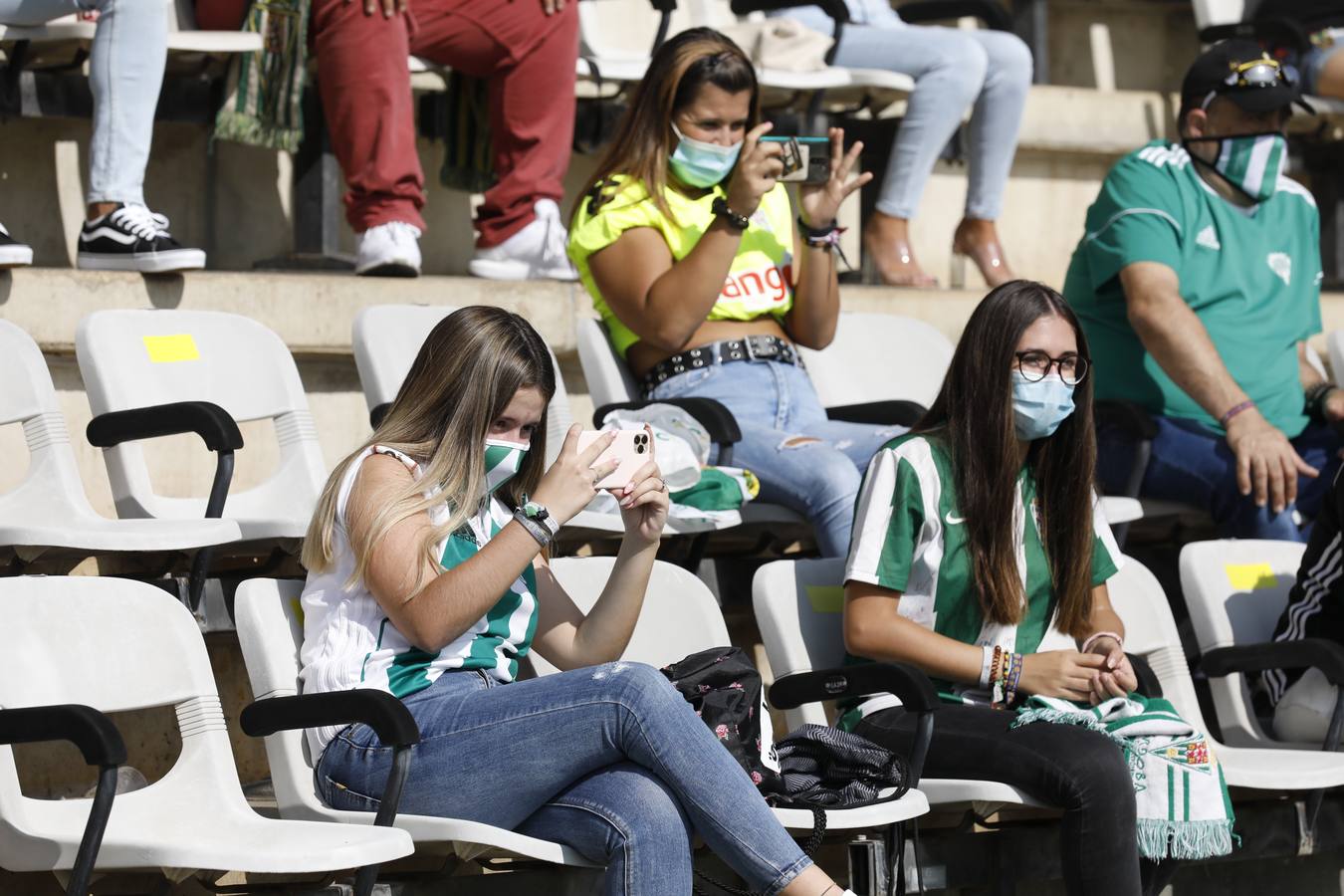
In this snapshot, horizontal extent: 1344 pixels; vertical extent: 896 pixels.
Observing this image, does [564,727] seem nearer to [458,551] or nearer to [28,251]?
[458,551]

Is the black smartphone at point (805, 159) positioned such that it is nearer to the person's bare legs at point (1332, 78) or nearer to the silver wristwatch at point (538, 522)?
the silver wristwatch at point (538, 522)

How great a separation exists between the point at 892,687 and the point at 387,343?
1.42 metres

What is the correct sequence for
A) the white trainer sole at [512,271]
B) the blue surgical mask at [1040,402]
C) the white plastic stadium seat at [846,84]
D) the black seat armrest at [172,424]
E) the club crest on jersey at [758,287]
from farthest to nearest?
the white plastic stadium seat at [846,84]
the white trainer sole at [512,271]
the club crest on jersey at [758,287]
the black seat armrest at [172,424]
the blue surgical mask at [1040,402]

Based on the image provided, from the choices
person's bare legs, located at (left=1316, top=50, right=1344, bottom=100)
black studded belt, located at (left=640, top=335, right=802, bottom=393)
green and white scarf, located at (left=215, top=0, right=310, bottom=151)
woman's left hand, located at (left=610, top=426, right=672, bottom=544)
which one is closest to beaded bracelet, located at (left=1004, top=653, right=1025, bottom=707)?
woman's left hand, located at (left=610, top=426, right=672, bottom=544)


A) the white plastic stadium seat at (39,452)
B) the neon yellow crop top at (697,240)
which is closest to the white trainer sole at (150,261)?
the white plastic stadium seat at (39,452)

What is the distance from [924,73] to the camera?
18.7 feet

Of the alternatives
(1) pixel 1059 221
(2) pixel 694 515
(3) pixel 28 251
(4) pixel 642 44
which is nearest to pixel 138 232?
(3) pixel 28 251

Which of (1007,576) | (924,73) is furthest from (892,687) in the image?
(924,73)

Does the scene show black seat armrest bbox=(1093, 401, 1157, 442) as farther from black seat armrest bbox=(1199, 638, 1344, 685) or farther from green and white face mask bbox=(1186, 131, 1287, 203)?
black seat armrest bbox=(1199, 638, 1344, 685)

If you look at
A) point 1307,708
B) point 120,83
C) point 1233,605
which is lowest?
point 1307,708

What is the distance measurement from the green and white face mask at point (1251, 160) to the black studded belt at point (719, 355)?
1.28m

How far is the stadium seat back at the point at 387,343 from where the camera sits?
400 centimetres

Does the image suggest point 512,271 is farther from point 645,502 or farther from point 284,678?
point 284,678

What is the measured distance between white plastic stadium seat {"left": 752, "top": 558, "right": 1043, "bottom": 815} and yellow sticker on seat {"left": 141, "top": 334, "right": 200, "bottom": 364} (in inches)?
48.4
